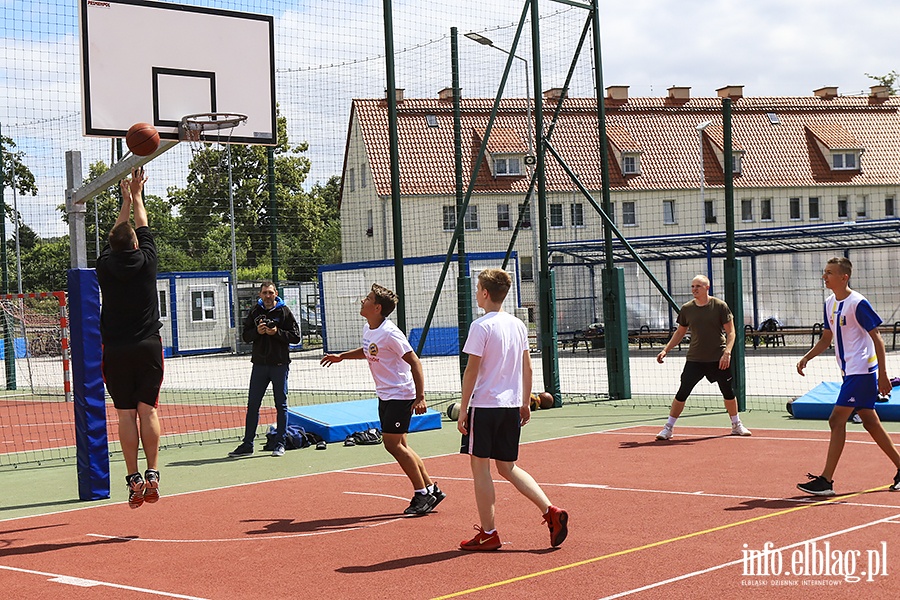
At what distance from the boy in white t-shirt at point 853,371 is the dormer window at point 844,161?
181ft

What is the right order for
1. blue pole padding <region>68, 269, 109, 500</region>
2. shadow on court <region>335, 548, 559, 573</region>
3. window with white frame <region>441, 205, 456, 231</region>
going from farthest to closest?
window with white frame <region>441, 205, 456, 231</region>
blue pole padding <region>68, 269, 109, 500</region>
shadow on court <region>335, 548, 559, 573</region>

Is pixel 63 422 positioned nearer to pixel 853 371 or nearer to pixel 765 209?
pixel 853 371

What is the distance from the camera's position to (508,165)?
5612cm

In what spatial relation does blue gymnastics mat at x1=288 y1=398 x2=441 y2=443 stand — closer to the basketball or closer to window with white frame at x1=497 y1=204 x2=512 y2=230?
the basketball

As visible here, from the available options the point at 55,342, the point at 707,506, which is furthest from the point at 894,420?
the point at 55,342

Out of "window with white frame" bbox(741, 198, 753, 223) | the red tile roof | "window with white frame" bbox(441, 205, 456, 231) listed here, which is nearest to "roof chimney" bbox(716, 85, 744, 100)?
the red tile roof

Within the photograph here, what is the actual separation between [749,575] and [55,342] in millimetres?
26965

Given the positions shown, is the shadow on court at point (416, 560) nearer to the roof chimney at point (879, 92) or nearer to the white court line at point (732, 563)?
the white court line at point (732, 563)

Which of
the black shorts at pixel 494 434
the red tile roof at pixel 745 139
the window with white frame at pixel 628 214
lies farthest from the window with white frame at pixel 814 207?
the black shorts at pixel 494 434

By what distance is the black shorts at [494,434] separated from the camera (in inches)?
305

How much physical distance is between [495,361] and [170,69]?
6950 mm

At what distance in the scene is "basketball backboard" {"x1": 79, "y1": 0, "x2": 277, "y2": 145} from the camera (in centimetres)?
1238

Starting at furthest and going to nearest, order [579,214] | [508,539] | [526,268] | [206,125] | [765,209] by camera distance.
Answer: [765,209]
[579,214]
[526,268]
[206,125]
[508,539]

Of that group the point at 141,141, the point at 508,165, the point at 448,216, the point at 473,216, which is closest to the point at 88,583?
the point at 141,141
